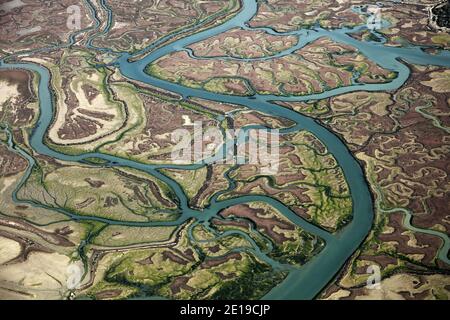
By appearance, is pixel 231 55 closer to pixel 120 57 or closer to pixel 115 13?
pixel 120 57

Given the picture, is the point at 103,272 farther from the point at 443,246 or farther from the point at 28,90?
the point at 28,90

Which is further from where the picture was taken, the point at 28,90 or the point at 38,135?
the point at 28,90

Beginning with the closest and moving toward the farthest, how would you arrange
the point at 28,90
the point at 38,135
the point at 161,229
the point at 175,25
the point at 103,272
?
the point at 103,272
the point at 161,229
the point at 38,135
the point at 28,90
the point at 175,25

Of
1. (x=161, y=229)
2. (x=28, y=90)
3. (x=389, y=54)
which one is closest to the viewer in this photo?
(x=161, y=229)

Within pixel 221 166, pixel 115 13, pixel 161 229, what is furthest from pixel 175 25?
pixel 161 229
